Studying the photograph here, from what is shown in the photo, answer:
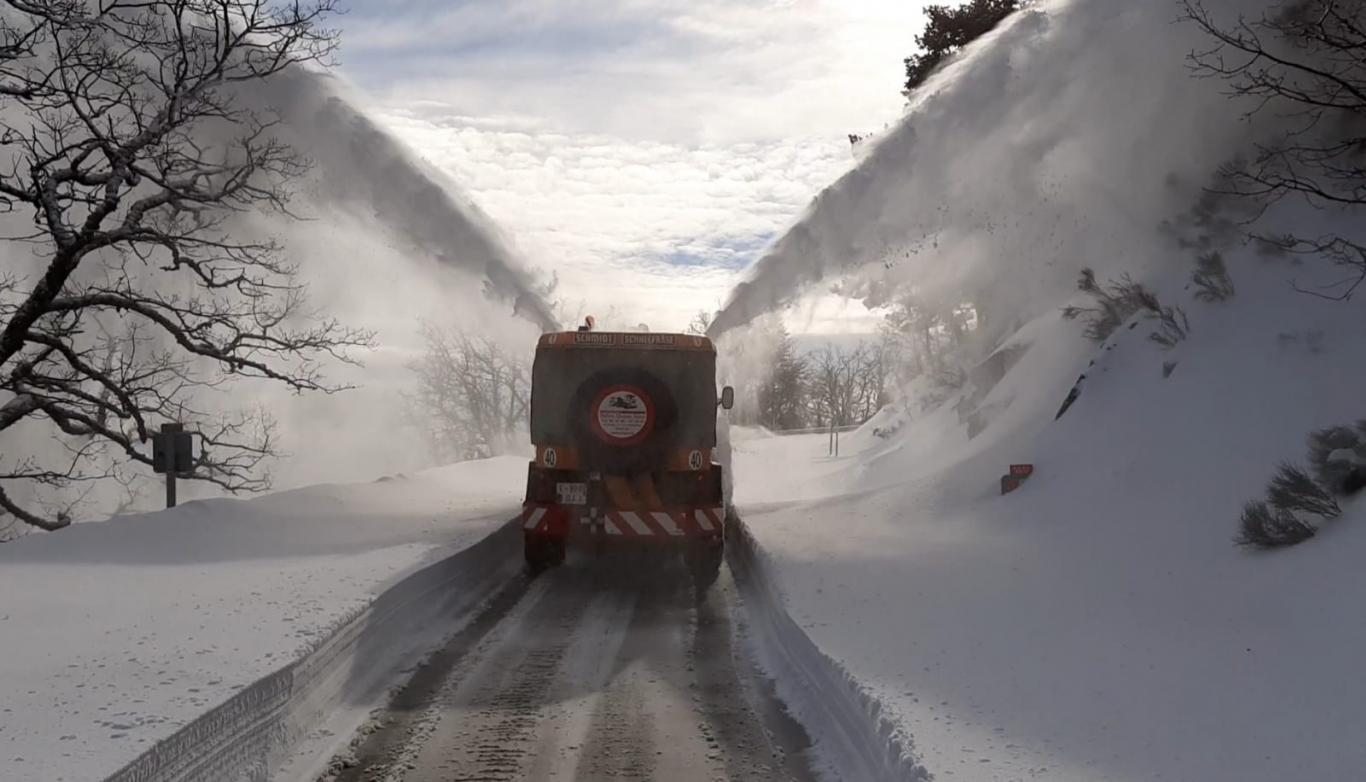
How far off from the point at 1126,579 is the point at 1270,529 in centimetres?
111

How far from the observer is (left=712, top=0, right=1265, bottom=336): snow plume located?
17.4 metres

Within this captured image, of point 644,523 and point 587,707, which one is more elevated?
point 644,523

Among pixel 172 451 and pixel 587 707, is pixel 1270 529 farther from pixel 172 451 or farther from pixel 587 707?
pixel 172 451

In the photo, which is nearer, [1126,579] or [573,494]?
[1126,579]

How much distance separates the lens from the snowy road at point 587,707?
5.69 meters

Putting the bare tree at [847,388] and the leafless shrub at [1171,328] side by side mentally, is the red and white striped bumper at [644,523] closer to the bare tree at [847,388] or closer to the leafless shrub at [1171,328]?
the leafless shrub at [1171,328]

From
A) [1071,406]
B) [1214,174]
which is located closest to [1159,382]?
[1071,406]

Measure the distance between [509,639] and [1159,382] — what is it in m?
8.42

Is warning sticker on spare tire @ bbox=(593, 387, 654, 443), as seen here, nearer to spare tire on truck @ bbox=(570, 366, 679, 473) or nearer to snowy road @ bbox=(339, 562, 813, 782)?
spare tire on truck @ bbox=(570, 366, 679, 473)

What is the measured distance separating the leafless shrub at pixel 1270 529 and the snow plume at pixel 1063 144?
9133 mm

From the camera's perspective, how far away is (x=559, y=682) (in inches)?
291

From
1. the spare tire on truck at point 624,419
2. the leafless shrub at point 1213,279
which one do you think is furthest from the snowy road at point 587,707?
the leafless shrub at point 1213,279

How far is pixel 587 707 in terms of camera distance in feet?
22.2

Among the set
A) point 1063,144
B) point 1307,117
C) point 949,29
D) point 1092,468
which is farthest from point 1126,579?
point 949,29
